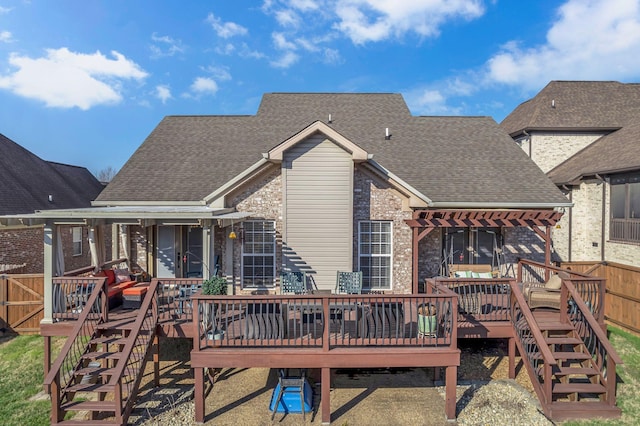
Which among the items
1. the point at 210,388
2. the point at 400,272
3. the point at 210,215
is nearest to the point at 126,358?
the point at 210,388

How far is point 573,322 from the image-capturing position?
25.5ft

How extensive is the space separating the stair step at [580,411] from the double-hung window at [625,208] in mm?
9667

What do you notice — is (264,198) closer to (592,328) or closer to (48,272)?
(48,272)

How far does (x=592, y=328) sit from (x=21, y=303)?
592 inches

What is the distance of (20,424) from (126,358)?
2361 mm

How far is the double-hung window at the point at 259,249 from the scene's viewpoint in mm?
10742

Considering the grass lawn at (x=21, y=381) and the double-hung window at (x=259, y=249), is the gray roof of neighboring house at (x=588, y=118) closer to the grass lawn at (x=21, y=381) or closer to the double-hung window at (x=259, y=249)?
the double-hung window at (x=259, y=249)

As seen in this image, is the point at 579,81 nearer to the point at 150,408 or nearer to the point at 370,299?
the point at 370,299

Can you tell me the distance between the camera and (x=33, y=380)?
7984mm

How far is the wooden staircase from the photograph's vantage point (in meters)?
6.52

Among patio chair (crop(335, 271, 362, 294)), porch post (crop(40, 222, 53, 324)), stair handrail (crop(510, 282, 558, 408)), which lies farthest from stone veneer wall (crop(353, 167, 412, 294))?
porch post (crop(40, 222, 53, 324))

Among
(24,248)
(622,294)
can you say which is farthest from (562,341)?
(24,248)

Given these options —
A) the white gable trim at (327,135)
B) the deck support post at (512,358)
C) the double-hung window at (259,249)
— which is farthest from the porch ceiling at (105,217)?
the deck support post at (512,358)

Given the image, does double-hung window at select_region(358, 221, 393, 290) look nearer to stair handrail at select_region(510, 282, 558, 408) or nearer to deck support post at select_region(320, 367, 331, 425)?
stair handrail at select_region(510, 282, 558, 408)
